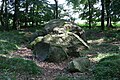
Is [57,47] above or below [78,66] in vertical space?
above

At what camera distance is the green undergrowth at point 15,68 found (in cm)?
995

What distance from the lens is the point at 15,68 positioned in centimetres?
1071

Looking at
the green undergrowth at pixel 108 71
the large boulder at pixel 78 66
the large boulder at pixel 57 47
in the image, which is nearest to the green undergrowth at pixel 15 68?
the large boulder at pixel 78 66

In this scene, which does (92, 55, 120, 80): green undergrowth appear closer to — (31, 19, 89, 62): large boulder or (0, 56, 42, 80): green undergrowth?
(0, 56, 42, 80): green undergrowth

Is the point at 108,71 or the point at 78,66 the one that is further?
the point at 78,66

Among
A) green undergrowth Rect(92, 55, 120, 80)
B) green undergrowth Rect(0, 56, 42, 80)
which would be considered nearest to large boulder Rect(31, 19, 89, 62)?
green undergrowth Rect(0, 56, 42, 80)

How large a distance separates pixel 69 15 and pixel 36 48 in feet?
83.5

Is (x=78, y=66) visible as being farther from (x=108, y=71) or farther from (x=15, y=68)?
(x=15, y=68)

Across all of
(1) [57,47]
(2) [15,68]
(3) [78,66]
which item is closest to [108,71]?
(3) [78,66]

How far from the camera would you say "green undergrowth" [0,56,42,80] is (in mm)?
9953

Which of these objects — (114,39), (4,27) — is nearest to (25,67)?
(114,39)

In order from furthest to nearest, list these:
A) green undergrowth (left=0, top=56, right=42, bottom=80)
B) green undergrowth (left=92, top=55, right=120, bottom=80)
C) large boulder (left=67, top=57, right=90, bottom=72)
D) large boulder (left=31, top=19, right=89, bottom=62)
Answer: large boulder (left=31, top=19, right=89, bottom=62) < large boulder (left=67, top=57, right=90, bottom=72) < green undergrowth (left=0, top=56, right=42, bottom=80) < green undergrowth (left=92, top=55, right=120, bottom=80)

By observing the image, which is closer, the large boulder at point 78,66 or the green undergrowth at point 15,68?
the green undergrowth at point 15,68

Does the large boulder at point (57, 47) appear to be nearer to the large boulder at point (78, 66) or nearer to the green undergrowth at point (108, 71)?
the large boulder at point (78, 66)
